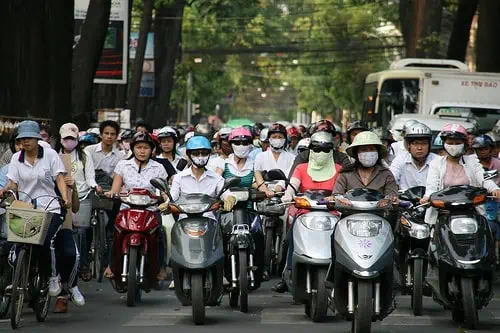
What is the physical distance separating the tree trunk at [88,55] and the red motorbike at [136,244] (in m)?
15.1

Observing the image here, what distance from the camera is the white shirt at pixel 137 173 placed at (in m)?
15.1

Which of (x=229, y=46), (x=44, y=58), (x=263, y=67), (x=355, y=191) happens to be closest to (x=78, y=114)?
(x=44, y=58)

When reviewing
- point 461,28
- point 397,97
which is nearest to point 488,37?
point 397,97

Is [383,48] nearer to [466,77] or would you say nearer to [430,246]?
[466,77]

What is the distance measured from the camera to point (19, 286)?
1237 centimetres

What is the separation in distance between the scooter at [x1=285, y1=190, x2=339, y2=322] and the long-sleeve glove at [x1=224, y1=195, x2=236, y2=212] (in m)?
0.85

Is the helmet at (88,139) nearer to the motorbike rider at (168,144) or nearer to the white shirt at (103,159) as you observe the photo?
the white shirt at (103,159)

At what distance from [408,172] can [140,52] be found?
3094cm

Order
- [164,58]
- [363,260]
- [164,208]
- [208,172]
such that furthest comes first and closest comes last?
1. [164,58]
2. [208,172]
3. [164,208]
4. [363,260]

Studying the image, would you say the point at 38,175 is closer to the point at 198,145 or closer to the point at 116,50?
the point at 198,145

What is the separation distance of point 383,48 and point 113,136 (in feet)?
200

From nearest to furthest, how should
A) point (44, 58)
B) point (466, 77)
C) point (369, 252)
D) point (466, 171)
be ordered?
point (369, 252) → point (466, 171) → point (44, 58) → point (466, 77)

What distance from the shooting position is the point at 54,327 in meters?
12.8

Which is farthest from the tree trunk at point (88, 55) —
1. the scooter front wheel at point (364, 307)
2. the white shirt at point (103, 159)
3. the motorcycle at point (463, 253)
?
the scooter front wheel at point (364, 307)
